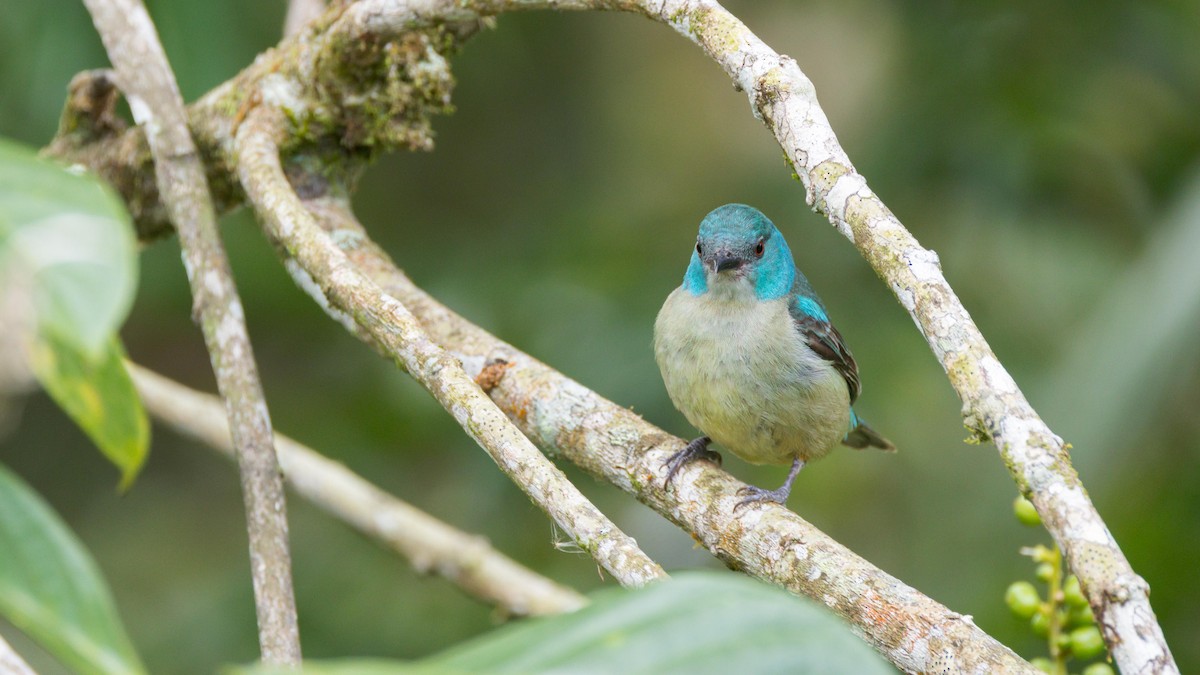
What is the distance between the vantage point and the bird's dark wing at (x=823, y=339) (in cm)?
365

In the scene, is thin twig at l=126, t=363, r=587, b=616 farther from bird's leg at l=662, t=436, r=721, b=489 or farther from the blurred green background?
bird's leg at l=662, t=436, r=721, b=489

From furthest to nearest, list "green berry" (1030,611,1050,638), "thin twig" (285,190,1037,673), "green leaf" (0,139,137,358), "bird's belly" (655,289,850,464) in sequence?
"bird's belly" (655,289,850,464)
"green berry" (1030,611,1050,638)
"thin twig" (285,190,1037,673)
"green leaf" (0,139,137,358)

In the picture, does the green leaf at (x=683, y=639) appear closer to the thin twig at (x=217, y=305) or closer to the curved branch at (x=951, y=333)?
the curved branch at (x=951, y=333)

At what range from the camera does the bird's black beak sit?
A: 357 centimetres

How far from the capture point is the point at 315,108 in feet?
11.5

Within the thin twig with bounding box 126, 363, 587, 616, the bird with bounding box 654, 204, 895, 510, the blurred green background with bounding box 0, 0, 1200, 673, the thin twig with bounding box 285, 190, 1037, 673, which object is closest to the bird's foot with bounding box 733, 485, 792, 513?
the thin twig with bounding box 285, 190, 1037, 673

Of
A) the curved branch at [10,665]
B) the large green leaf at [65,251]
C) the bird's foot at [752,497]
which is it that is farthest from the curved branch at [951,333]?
the curved branch at [10,665]

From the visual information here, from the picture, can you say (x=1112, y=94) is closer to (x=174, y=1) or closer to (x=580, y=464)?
(x=580, y=464)

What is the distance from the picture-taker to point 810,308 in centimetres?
376

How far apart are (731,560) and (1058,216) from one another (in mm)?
3451

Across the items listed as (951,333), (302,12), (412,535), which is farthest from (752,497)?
(302,12)

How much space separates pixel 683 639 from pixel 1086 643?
6.09ft

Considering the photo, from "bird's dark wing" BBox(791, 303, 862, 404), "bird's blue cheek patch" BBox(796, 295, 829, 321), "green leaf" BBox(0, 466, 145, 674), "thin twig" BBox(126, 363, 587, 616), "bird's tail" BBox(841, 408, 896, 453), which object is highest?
"green leaf" BBox(0, 466, 145, 674)

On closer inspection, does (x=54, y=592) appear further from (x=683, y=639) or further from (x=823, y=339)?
(x=823, y=339)
